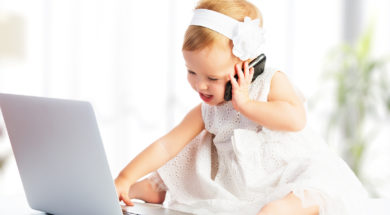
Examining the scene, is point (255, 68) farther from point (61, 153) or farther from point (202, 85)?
point (61, 153)

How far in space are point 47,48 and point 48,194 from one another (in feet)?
6.85

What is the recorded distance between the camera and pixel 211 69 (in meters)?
1.23

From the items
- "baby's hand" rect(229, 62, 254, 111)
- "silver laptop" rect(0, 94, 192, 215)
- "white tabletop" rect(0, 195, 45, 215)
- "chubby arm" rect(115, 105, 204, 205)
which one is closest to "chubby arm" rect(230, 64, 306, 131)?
"baby's hand" rect(229, 62, 254, 111)

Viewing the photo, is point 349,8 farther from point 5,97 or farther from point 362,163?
point 5,97

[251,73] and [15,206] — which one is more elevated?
[251,73]

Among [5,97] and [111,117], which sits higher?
[5,97]

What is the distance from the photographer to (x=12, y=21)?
2961 millimetres

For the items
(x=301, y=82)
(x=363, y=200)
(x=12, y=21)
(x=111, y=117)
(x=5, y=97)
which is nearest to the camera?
(x=5, y=97)

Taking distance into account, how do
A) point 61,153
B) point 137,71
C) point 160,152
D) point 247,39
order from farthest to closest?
point 137,71 → point 160,152 → point 247,39 → point 61,153

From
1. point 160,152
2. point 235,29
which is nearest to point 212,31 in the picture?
point 235,29

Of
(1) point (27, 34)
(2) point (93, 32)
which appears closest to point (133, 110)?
(2) point (93, 32)

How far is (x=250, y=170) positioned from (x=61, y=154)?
485mm

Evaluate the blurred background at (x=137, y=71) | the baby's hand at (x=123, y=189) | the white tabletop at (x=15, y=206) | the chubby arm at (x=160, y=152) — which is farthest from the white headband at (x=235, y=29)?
the blurred background at (x=137, y=71)

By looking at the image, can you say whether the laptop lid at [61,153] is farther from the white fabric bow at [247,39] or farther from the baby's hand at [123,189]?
the white fabric bow at [247,39]
